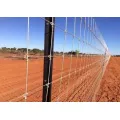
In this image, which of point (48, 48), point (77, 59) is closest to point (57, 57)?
point (77, 59)

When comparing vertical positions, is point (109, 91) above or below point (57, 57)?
below

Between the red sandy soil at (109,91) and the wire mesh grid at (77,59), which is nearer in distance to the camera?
the wire mesh grid at (77,59)

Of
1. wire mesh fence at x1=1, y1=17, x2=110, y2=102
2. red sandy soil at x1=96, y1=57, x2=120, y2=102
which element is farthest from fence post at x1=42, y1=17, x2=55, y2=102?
red sandy soil at x1=96, y1=57, x2=120, y2=102

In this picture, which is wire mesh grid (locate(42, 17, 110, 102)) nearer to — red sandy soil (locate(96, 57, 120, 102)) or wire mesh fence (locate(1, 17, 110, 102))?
wire mesh fence (locate(1, 17, 110, 102))

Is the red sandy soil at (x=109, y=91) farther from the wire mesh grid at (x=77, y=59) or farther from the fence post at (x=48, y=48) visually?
the fence post at (x=48, y=48)

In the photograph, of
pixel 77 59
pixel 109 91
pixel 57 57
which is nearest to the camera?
pixel 57 57

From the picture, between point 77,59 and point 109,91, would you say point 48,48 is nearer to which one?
point 77,59

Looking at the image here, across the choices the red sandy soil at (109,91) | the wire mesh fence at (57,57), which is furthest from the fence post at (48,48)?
the red sandy soil at (109,91)
